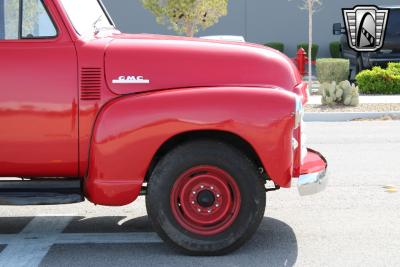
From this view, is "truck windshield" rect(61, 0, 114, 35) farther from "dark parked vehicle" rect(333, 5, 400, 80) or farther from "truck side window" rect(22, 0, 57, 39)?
"dark parked vehicle" rect(333, 5, 400, 80)

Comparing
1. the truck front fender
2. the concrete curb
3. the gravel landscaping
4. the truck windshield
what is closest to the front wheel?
the truck front fender

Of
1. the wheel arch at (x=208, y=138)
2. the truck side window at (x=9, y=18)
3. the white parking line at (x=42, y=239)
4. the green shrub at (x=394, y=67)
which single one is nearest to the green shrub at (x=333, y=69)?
the green shrub at (x=394, y=67)

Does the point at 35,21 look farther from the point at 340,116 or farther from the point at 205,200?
the point at 340,116

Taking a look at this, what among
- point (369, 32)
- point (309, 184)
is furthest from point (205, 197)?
point (369, 32)

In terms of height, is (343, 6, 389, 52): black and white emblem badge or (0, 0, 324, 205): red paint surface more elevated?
(0, 0, 324, 205): red paint surface

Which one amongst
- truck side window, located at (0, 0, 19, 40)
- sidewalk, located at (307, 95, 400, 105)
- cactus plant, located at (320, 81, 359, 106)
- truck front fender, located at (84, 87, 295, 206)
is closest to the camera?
truck front fender, located at (84, 87, 295, 206)

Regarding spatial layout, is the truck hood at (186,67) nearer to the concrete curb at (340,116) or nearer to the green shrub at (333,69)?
the concrete curb at (340,116)

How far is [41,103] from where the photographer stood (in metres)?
5.38

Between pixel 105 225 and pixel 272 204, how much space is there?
1.57 m

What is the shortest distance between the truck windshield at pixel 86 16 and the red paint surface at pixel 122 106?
141 millimetres

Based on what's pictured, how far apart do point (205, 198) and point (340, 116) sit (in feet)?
31.5

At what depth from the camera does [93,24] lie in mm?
6008

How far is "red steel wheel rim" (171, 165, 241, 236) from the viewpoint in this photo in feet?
17.6

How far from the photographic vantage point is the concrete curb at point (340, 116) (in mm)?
14594
